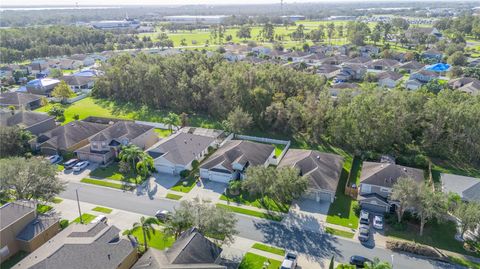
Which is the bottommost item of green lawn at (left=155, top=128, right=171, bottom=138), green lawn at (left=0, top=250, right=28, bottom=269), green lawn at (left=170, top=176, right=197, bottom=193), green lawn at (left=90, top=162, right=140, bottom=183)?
green lawn at (left=0, top=250, right=28, bottom=269)

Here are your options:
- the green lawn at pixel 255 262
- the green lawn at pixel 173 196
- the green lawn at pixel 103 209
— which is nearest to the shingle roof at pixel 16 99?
the green lawn at pixel 103 209

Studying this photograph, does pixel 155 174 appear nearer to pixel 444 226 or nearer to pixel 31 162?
pixel 31 162

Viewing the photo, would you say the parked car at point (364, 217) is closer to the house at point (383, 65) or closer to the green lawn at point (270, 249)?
the green lawn at point (270, 249)

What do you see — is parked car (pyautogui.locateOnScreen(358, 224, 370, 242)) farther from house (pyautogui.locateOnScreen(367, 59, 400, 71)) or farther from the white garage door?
house (pyautogui.locateOnScreen(367, 59, 400, 71))

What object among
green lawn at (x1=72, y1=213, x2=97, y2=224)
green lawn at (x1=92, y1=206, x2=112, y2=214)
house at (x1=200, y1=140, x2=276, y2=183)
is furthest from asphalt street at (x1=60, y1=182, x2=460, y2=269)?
house at (x1=200, y1=140, x2=276, y2=183)

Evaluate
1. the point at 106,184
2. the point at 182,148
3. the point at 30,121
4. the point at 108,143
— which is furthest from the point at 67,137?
the point at 182,148

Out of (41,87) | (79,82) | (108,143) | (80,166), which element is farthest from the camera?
(79,82)

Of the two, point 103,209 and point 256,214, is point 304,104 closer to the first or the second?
point 256,214
